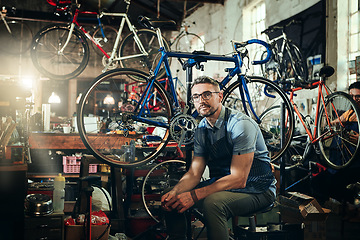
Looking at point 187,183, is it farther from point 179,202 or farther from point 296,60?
point 296,60

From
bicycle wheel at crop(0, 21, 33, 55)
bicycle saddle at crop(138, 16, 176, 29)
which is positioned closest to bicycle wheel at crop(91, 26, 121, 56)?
bicycle saddle at crop(138, 16, 176, 29)

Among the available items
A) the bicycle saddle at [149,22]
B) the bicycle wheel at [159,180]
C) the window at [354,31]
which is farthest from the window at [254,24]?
the bicycle saddle at [149,22]

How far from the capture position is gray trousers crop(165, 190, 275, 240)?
92.4 inches

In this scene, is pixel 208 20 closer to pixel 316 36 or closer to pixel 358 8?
pixel 316 36

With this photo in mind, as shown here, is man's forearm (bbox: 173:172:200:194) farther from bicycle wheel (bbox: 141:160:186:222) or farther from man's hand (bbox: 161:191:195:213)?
bicycle wheel (bbox: 141:160:186:222)

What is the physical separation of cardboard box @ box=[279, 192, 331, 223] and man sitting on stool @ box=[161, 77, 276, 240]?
0.87 m

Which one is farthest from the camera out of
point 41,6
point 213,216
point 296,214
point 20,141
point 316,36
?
point 41,6

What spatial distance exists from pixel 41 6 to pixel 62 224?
10.4m

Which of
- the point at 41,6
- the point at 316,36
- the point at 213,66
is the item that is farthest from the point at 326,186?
the point at 41,6

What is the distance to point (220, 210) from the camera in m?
2.36

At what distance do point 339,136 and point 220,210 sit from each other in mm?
2194

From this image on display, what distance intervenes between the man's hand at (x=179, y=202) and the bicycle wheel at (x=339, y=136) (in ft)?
6.81

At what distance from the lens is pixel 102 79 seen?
3.08m

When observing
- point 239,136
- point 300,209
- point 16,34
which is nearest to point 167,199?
point 239,136
